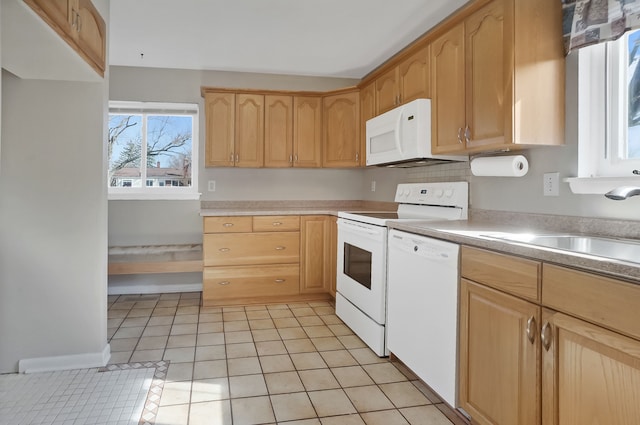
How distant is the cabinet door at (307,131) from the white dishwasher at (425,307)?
190 centimetres

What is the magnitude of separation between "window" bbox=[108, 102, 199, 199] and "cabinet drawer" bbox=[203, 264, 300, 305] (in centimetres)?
95

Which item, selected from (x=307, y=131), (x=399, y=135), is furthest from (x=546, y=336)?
(x=307, y=131)

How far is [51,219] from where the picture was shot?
2346mm

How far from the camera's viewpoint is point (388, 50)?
3596 millimetres

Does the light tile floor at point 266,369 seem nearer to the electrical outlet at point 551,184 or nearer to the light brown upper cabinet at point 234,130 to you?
the electrical outlet at point 551,184

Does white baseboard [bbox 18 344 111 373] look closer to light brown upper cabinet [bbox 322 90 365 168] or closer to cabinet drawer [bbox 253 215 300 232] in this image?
cabinet drawer [bbox 253 215 300 232]

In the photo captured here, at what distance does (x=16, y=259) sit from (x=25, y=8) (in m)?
1.46

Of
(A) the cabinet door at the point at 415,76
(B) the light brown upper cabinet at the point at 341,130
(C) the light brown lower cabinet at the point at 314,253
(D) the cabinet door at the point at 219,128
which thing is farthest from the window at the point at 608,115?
(D) the cabinet door at the point at 219,128

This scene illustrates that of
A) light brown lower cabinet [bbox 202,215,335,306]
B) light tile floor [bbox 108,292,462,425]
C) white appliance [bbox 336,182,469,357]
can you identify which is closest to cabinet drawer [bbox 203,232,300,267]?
light brown lower cabinet [bbox 202,215,335,306]

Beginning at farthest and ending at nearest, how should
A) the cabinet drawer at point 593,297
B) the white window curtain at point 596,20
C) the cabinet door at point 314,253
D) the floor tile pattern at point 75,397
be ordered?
1. the cabinet door at point 314,253
2. the floor tile pattern at point 75,397
3. the white window curtain at point 596,20
4. the cabinet drawer at point 593,297

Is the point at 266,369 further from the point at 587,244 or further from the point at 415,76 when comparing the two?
the point at 415,76

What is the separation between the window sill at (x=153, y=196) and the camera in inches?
157

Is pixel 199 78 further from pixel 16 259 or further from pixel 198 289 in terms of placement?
pixel 16 259

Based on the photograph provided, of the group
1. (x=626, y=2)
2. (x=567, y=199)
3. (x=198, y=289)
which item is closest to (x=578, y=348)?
(x=567, y=199)
